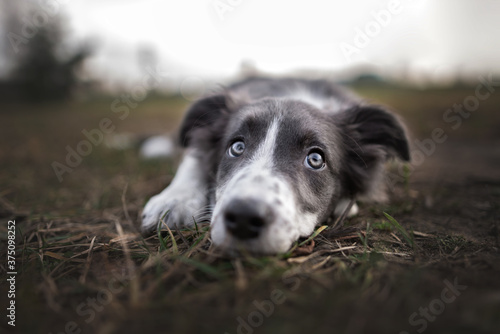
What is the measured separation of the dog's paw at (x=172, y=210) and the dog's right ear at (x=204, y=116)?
→ 93 cm

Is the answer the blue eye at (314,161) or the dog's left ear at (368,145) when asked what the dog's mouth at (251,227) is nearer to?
the blue eye at (314,161)

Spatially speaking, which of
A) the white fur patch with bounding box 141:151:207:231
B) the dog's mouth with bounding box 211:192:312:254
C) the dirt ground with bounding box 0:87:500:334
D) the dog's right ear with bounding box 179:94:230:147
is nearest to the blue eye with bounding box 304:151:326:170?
the dirt ground with bounding box 0:87:500:334

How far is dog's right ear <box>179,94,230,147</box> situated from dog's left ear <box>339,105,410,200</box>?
133 centimetres

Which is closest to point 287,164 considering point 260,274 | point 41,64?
point 260,274

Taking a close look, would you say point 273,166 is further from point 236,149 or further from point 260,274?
point 260,274

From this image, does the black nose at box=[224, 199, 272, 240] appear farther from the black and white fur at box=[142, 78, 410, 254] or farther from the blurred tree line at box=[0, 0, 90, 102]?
the blurred tree line at box=[0, 0, 90, 102]

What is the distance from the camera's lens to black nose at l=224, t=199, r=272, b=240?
6.51ft

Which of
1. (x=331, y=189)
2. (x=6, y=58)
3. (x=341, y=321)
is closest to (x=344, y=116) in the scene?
(x=331, y=189)

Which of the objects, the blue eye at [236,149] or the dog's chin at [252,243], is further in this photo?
the blue eye at [236,149]

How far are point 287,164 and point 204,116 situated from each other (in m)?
1.69

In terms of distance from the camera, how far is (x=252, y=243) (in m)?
2.02

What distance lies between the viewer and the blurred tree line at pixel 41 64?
1955cm

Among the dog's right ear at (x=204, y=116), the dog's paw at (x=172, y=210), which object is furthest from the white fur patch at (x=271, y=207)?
the dog's right ear at (x=204, y=116)

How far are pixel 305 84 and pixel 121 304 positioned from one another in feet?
13.1
